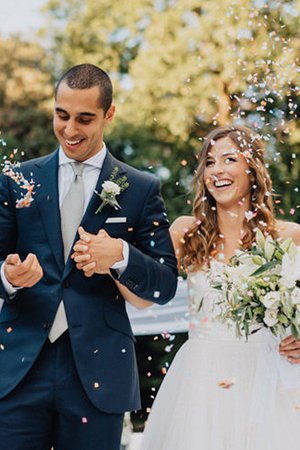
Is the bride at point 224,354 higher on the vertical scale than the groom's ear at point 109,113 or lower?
lower

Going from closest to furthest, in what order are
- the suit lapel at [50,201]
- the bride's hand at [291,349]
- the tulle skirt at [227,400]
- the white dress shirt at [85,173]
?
the suit lapel at [50,201] < the white dress shirt at [85,173] < the bride's hand at [291,349] < the tulle skirt at [227,400]

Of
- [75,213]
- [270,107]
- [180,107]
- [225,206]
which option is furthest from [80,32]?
[75,213]

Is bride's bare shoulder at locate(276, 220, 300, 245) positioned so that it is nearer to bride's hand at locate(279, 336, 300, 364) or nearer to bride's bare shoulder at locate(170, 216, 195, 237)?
bride's bare shoulder at locate(170, 216, 195, 237)

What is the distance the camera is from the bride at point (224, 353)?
399 centimetres

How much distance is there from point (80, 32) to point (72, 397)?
12.3 metres

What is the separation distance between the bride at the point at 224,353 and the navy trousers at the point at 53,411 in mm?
792

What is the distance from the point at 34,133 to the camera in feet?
52.3

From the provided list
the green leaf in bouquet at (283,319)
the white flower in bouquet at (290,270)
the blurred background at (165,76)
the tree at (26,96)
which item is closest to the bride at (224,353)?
the green leaf in bouquet at (283,319)

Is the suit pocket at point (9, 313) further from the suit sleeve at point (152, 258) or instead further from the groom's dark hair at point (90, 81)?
the groom's dark hair at point (90, 81)

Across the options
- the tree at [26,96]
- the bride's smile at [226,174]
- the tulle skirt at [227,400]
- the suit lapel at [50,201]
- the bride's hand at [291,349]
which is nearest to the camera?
the suit lapel at [50,201]

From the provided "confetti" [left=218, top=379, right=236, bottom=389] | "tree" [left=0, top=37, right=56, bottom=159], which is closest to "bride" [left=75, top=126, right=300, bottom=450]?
"confetti" [left=218, top=379, right=236, bottom=389]

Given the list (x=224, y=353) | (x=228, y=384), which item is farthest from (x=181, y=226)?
(x=228, y=384)

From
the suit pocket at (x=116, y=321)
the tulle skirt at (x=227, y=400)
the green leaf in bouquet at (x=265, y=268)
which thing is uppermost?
the green leaf in bouquet at (x=265, y=268)

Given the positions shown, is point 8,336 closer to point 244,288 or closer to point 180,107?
point 244,288
